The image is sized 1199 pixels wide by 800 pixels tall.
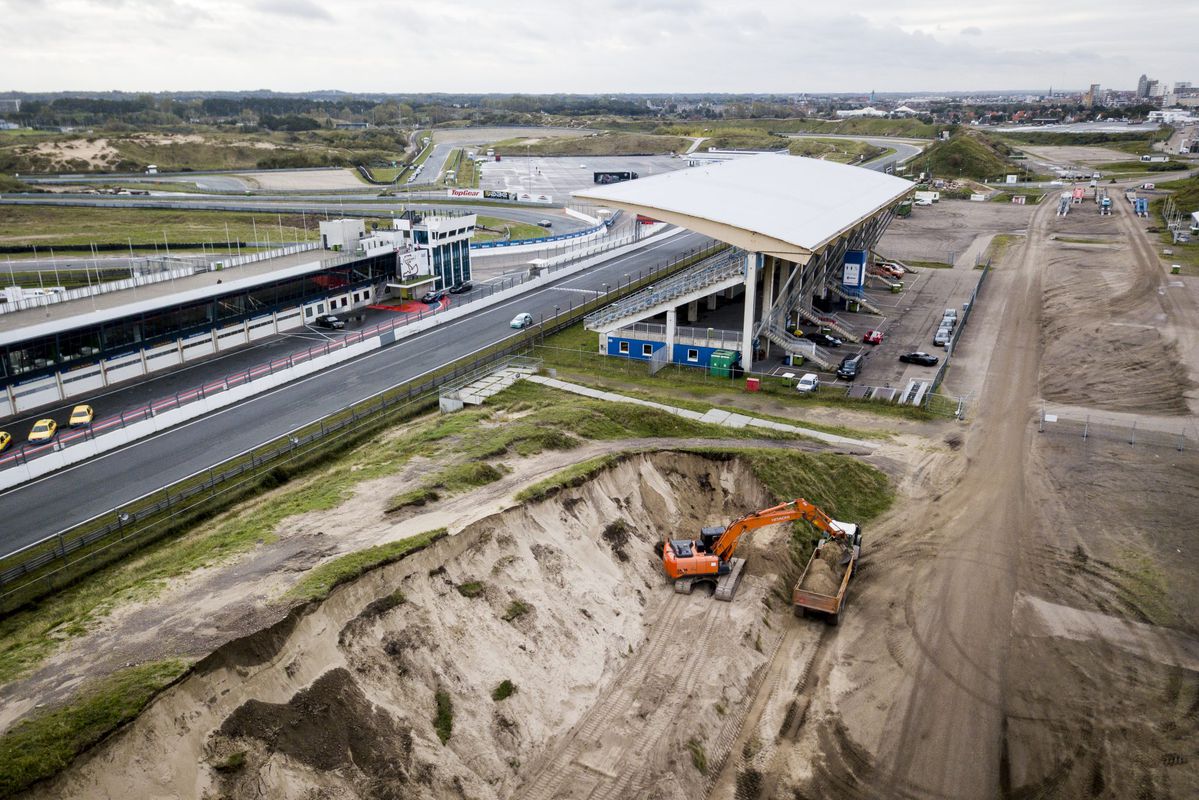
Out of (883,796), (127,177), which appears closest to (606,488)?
(883,796)

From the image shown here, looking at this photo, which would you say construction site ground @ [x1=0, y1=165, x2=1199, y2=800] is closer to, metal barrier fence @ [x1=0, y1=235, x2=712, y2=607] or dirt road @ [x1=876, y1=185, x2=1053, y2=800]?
dirt road @ [x1=876, y1=185, x2=1053, y2=800]

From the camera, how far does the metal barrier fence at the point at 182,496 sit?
29.5 metres

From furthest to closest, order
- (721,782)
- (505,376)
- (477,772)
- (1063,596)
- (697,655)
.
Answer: (505,376)
(1063,596)
(697,655)
(721,782)
(477,772)

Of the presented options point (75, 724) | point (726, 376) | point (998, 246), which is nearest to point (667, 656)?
point (75, 724)

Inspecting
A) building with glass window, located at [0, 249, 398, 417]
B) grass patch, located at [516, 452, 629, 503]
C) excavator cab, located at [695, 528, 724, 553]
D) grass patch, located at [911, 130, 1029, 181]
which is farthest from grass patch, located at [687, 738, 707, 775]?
grass patch, located at [911, 130, 1029, 181]

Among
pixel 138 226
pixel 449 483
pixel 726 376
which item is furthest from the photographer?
pixel 138 226

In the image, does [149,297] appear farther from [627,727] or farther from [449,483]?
[627,727]

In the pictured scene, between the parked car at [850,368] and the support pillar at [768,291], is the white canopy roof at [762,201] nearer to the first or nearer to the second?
the support pillar at [768,291]

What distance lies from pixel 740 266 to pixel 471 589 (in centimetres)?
3860

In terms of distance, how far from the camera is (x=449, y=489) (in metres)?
32.2

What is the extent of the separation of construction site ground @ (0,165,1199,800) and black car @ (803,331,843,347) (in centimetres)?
2357

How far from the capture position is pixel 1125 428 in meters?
47.8

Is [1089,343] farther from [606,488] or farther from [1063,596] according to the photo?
[606,488]

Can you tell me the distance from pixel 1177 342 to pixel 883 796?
56747 mm
